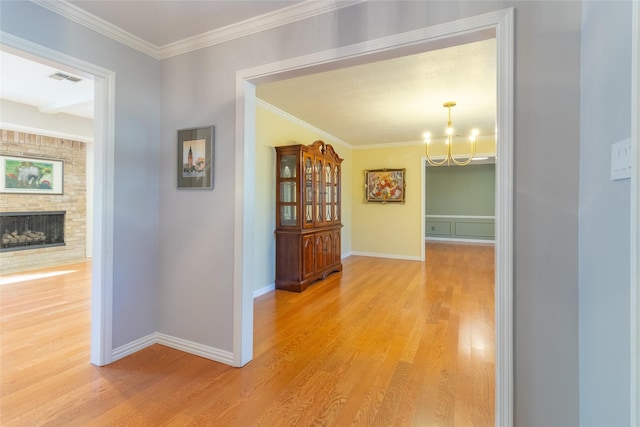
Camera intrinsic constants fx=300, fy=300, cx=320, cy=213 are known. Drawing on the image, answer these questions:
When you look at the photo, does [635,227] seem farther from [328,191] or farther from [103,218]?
[328,191]

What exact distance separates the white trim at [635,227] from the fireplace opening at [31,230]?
7702 millimetres

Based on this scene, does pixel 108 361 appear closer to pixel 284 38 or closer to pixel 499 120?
pixel 284 38

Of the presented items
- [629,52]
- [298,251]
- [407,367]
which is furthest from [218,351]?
[629,52]

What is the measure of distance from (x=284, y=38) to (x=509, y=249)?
6.43 ft

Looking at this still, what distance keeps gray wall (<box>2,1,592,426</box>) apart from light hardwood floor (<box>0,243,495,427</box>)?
36 centimetres

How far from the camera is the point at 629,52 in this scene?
1.02m

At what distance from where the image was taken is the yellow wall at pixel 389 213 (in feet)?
21.5

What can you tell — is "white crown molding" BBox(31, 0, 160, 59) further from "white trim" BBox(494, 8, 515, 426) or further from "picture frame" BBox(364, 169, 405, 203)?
"picture frame" BBox(364, 169, 405, 203)

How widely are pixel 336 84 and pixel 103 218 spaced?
8.43 ft

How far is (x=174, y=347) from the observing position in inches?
101

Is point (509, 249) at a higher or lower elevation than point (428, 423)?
higher

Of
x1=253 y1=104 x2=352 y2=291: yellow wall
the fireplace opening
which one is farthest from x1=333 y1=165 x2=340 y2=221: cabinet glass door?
the fireplace opening

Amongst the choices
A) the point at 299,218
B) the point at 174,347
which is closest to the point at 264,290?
the point at 299,218

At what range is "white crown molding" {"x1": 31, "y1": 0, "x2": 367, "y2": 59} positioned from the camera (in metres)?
1.96
